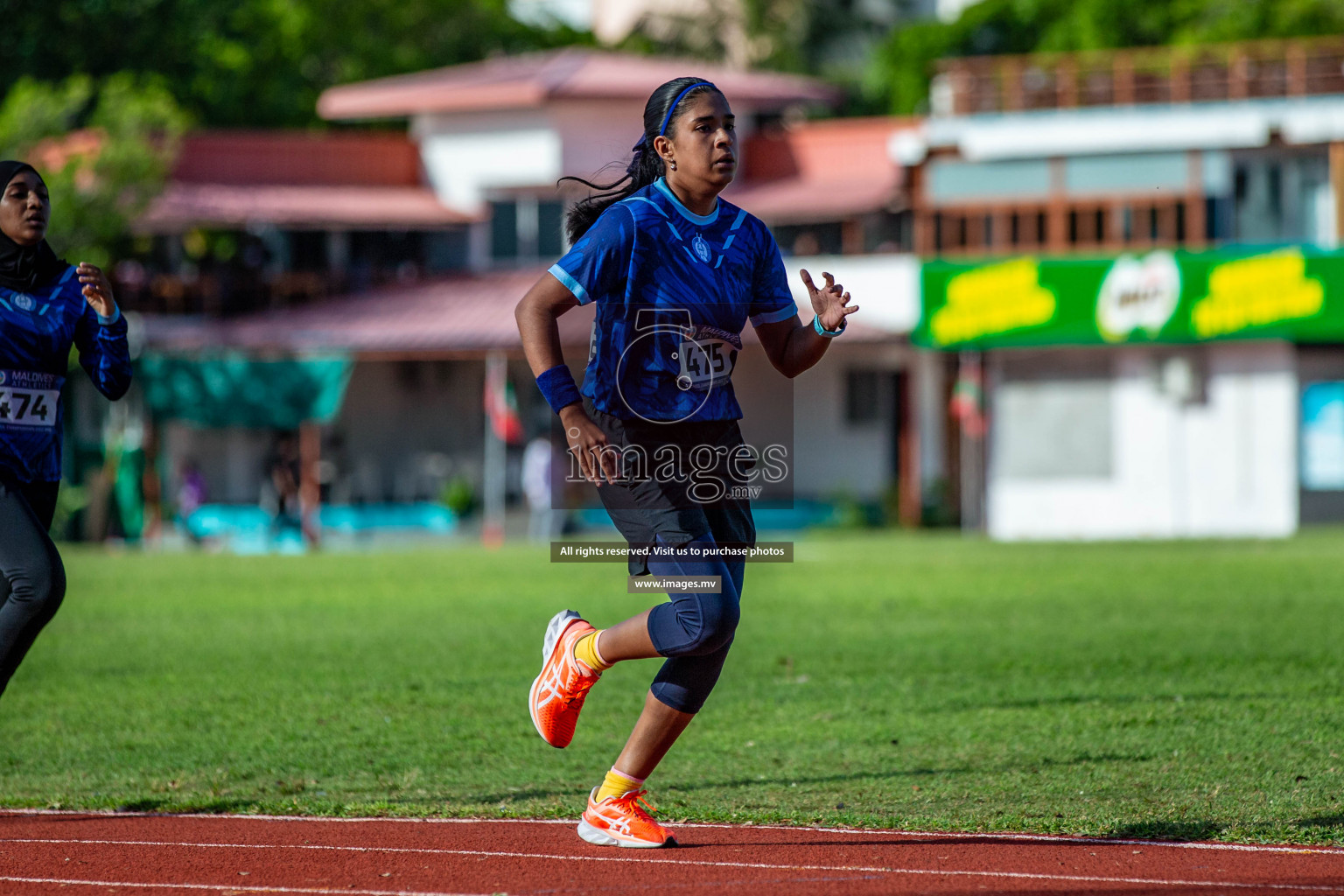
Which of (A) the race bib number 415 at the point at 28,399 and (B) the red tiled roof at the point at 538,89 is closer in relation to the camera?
(A) the race bib number 415 at the point at 28,399

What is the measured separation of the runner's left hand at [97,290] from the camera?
620cm

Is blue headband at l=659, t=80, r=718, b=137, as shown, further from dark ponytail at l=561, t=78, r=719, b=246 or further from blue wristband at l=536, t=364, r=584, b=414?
blue wristband at l=536, t=364, r=584, b=414

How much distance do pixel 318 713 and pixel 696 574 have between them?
13.9ft

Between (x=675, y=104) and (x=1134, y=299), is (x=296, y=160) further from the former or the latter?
(x=675, y=104)

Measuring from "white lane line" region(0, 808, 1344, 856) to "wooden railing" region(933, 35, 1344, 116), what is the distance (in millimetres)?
29264

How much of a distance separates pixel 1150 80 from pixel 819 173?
6997mm

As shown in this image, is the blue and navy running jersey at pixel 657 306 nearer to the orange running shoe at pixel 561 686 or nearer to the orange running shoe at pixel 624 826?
the orange running shoe at pixel 561 686

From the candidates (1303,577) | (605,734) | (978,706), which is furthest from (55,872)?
(1303,577)

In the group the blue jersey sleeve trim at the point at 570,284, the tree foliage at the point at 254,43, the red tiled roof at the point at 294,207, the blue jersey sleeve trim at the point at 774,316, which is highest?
the tree foliage at the point at 254,43

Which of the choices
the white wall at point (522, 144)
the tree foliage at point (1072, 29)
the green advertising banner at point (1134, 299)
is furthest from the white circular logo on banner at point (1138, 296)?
the tree foliage at point (1072, 29)

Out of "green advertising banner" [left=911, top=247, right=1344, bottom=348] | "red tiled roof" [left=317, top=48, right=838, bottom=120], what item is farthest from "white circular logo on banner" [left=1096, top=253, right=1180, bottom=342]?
"red tiled roof" [left=317, top=48, right=838, bottom=120]

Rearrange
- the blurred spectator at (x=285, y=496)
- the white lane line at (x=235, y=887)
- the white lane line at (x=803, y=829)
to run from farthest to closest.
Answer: the blurred spectator at (x=285, y=496) → the white lane line at (x=803, y=829) → the white lane line at (x=235, y=887)

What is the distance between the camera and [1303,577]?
17.2 m

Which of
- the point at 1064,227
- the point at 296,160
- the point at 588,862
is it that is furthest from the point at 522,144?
the point at 588,862
